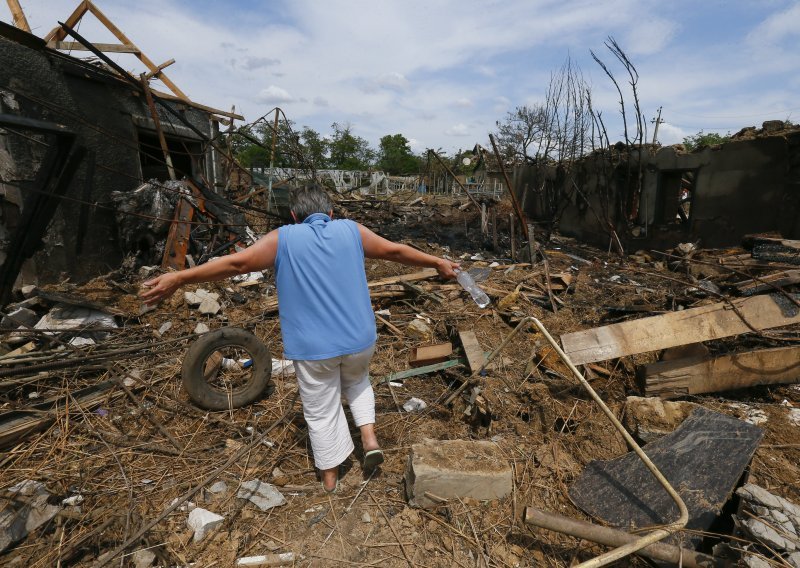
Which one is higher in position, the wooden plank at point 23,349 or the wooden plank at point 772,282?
the wooden plank at point 772,282

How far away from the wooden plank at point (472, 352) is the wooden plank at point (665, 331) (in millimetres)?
772

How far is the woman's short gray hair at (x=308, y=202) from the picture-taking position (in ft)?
8.05

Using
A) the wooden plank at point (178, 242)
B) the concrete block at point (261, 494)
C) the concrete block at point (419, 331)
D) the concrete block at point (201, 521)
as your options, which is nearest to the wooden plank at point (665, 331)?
the concrete block at point (419, 331)

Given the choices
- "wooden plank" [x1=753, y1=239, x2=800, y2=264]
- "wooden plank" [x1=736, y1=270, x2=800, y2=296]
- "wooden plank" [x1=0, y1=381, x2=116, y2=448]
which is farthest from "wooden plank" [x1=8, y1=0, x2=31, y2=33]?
"wooden plank" [x1=753, y1=239, x2=800, y2=264]

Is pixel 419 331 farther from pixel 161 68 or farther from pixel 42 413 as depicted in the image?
pixel 161 68

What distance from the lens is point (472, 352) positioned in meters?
3.99

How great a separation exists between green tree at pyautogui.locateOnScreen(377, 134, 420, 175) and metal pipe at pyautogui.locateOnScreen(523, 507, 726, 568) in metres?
48.3

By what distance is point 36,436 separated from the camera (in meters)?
3.00

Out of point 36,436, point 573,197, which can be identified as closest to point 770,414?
point 36,436

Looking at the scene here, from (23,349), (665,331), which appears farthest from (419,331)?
(23,349)

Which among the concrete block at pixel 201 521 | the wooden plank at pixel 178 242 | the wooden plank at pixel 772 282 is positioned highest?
the wooden plank at pixel 178 242

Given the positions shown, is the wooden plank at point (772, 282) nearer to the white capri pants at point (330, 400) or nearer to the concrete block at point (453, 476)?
the concrete block at point (453, 476)

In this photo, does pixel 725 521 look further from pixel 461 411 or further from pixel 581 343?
pixel 461 411

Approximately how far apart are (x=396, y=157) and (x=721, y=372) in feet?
171
